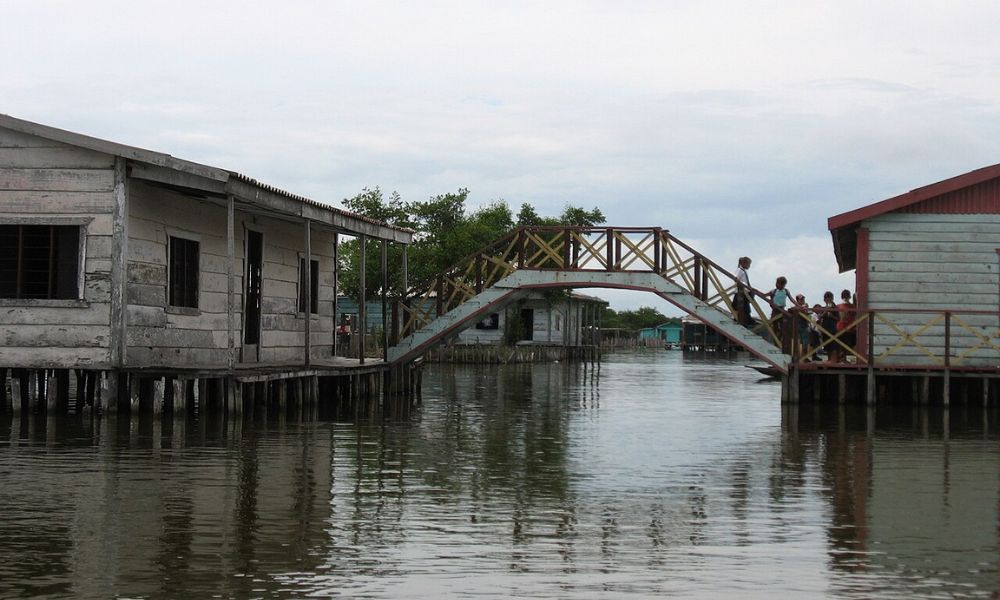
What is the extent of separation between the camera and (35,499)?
10.6 m

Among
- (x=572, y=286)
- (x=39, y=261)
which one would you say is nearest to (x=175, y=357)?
(x=39, y=261)

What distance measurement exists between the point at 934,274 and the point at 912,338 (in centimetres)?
154

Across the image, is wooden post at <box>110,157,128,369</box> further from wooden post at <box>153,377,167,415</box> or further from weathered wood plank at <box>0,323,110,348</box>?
wooden post at <box>153,377,167,415</box>

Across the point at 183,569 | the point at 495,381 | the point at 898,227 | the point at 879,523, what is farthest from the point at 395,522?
the point at 495,381

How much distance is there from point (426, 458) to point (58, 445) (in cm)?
437

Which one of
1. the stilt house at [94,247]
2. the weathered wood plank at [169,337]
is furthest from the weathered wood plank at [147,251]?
the weathered wood plank at [169,337]

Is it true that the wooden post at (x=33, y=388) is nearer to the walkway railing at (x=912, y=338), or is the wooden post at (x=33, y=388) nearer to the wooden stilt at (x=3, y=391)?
the wooden stilt at (x=3, y=391)

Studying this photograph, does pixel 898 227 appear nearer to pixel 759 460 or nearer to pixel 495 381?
pixel 759 460

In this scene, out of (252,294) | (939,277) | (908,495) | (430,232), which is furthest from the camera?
(430,232)

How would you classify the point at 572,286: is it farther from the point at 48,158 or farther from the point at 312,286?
the point at 48,158

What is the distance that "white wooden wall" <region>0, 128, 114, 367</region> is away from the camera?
61.1ft

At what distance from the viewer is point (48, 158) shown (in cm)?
1905

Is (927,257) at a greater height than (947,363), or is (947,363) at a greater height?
(927,257)

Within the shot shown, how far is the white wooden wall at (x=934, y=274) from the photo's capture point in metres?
24.5
